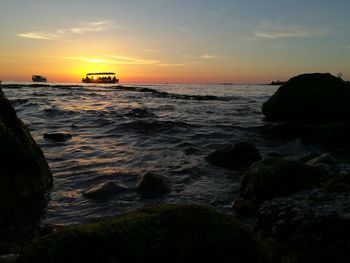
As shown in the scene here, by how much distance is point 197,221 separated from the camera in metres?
3.65

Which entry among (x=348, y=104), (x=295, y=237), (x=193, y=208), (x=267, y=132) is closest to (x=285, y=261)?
(x=295, y=237)

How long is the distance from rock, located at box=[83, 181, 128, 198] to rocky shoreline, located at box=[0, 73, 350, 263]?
21 millimetres

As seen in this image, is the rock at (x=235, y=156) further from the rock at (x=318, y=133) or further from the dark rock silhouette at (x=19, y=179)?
the dark rock silhouette at (x=19, y=179)

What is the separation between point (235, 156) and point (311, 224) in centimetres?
541

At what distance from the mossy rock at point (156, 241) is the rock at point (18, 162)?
390 cm

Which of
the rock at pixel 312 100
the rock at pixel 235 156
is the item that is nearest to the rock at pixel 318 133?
the rock at pixel 312 100

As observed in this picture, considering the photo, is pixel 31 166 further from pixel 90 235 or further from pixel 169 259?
pixel 169 259

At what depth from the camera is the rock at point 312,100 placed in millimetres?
16250

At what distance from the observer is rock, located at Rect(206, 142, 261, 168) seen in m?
9.95

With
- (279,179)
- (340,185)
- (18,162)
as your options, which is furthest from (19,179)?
(340,185)

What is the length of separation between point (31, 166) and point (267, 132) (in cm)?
1094

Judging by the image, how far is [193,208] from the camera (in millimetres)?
3857

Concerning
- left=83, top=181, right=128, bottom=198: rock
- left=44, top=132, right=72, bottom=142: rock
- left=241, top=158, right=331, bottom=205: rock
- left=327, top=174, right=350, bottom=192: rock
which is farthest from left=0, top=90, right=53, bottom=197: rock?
left=44, top=132, right=72, bottom=142: rock

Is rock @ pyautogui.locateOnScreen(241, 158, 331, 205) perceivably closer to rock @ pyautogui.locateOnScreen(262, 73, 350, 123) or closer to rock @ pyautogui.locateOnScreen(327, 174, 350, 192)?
rock @ pyautogui.locateOnScreen(327, 174, 350, 192)
